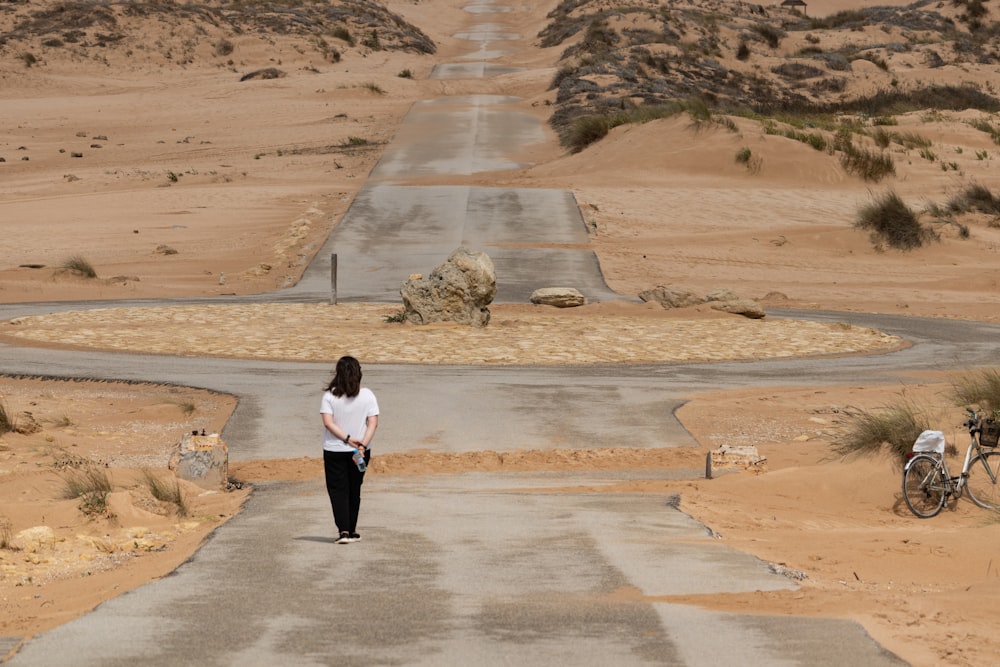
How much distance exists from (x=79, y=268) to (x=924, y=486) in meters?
24.4

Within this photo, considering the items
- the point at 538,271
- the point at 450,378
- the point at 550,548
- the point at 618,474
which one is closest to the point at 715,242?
the point at 538,271

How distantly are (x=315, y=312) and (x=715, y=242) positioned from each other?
51.5 ft

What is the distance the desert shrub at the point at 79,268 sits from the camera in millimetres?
31156

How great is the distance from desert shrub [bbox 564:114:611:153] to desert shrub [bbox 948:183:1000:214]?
14354mm

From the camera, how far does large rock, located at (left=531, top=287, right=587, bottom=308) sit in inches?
1081

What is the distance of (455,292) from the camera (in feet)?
78.9

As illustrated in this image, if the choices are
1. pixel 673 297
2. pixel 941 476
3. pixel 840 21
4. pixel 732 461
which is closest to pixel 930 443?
pixel 941 476

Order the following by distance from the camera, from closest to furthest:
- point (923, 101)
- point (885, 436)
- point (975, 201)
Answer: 1. point (885, 436)
2. point (975, 201)
3. point (923, 101)

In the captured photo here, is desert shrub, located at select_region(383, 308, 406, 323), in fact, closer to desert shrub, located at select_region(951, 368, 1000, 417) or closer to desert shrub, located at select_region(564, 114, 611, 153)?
desert shrub, located at select_region(951, 368, 1000, 417)

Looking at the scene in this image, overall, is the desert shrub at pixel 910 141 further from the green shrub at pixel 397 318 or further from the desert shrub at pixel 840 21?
the desert shrub at pixel 840 21

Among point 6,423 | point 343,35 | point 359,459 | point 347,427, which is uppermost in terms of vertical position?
point 347,427

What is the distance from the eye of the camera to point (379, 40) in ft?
298

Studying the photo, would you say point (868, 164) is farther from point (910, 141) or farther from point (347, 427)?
point (347, 427)

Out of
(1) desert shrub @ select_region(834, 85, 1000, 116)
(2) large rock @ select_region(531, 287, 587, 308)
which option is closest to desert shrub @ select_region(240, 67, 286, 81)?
(1) desert shrub @ select_region(834, 85, 1000, 116)
